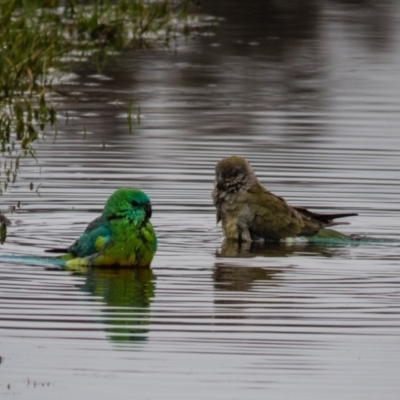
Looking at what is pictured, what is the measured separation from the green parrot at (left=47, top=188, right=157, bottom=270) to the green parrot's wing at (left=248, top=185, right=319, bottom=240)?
1591mm

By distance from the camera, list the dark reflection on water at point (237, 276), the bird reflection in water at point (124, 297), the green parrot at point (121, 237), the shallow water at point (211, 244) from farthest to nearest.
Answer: the green parrot at point (121, 237)
the dark reflection on water at point (237, 276)
the bird reflection in water at point (124, 297)
the shallow water at point (211, 244)

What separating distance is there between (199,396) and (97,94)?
11.1 m

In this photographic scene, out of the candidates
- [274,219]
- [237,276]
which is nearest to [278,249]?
[274,219]

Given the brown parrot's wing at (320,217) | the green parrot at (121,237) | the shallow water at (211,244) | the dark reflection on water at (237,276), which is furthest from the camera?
the brown parrot's wing at (320,217)

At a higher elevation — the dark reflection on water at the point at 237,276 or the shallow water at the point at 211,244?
the shallow water at the point at 211,244

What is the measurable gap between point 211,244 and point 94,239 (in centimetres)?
125

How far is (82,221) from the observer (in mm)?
10930

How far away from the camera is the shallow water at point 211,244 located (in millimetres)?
6949

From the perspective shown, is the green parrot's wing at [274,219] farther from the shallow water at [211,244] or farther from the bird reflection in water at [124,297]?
the bird reflection in water at [124,297]

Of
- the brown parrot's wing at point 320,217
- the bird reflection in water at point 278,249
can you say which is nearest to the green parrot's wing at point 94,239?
the bird reflection in water at point 278,249

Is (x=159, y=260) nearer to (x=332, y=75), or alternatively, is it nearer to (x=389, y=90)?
(x=389, y=90)

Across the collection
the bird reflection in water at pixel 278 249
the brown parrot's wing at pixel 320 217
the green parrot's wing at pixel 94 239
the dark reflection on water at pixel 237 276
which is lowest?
the bird reflection in water at pixel 278 249

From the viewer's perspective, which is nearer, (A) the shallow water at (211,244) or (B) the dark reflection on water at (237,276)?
(A) the shallow water at (211,244)

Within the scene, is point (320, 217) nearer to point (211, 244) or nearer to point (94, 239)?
point (211, 244)
